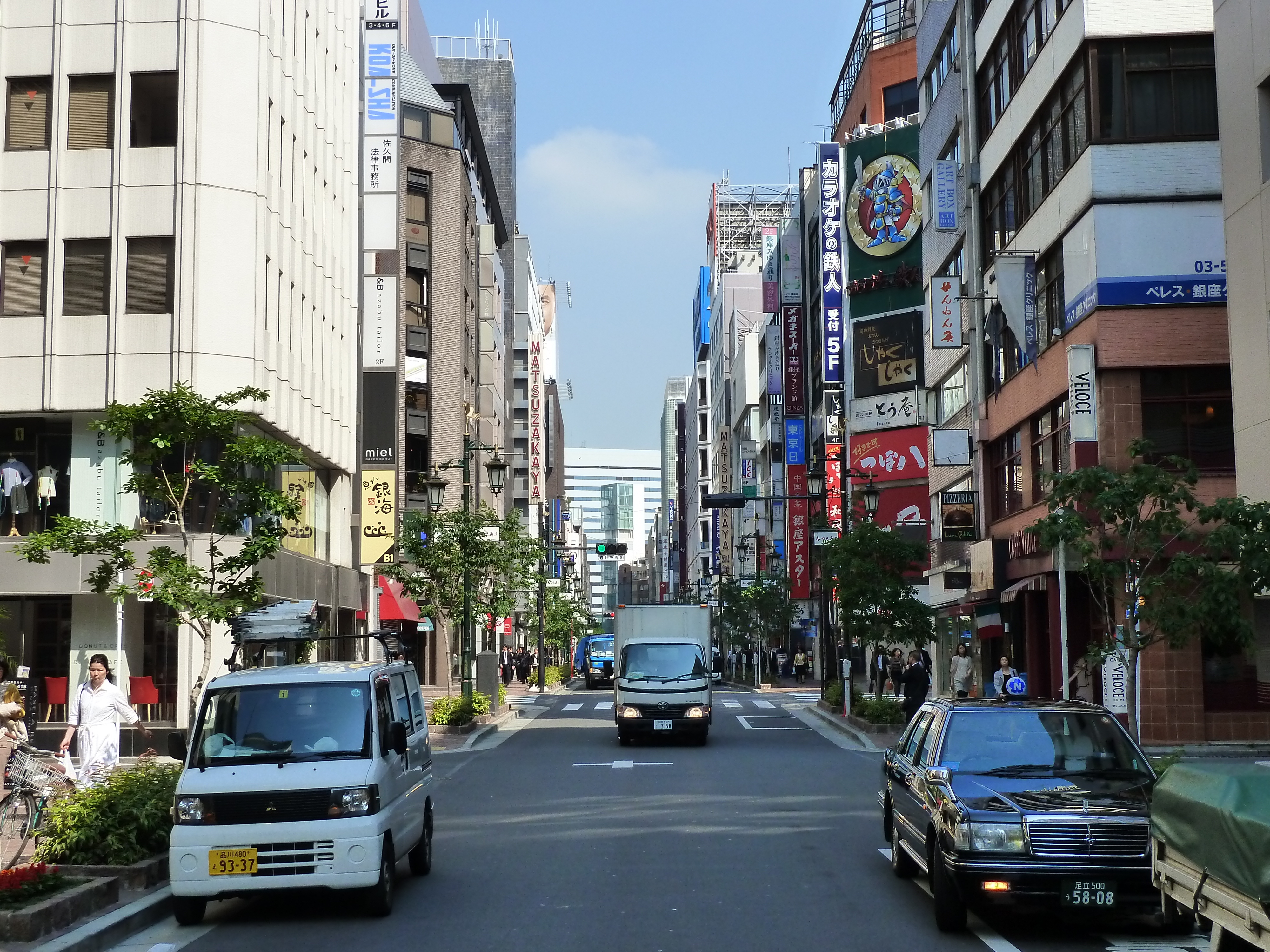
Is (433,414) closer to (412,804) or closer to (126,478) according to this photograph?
(126,478)

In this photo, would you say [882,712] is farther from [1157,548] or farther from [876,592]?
[1157,548]

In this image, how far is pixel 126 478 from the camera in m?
30.8

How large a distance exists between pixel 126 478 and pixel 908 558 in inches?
708

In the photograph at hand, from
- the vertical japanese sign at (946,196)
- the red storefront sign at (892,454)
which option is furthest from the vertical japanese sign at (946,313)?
the red storefront sign at (892,454)

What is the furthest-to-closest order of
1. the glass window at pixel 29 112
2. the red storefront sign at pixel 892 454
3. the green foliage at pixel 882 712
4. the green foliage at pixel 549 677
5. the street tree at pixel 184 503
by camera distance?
the green foliage at pixel 549 677 → the red storefront sign at pixel 892 454 → the green foliage at pixel 882 712 → the glass window at pixel 29 112 → the street tree at pixel 184 503

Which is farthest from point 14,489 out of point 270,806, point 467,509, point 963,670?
point 270,806

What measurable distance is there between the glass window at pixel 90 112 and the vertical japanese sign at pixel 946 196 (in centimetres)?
2117

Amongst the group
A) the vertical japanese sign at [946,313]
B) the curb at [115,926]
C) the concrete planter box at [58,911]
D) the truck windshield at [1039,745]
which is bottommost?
the curb at [115,926]

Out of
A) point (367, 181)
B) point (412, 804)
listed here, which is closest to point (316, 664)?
point (412, 804)

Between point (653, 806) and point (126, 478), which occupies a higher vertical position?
point (126, 478)

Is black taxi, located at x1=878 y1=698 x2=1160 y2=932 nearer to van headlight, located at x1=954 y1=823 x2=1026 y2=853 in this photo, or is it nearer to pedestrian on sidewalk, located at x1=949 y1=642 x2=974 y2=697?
van headlight, located at x1=954 y1=823 x2=1026 y2=853

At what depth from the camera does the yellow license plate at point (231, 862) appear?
35.7 feet

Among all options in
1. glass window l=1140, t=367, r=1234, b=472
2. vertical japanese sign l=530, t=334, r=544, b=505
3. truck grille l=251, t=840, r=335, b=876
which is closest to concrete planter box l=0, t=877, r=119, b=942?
truck grille l=251, t=840, r=335, b=876

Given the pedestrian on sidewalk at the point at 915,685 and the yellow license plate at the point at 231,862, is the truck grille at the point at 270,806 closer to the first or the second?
the yellow license plate at the point at 231,862
